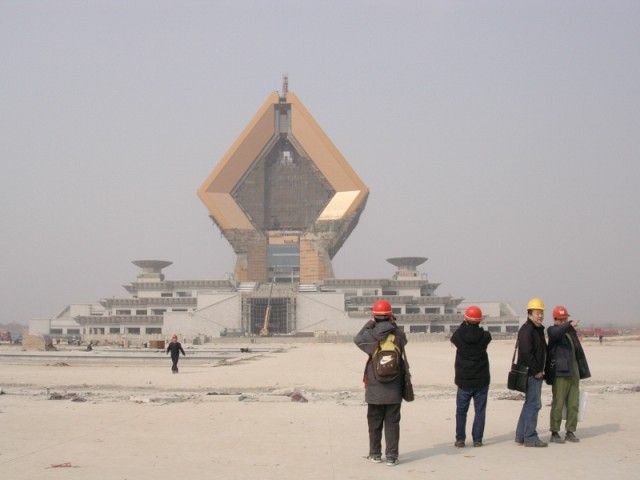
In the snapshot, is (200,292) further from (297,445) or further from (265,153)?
(297,445)

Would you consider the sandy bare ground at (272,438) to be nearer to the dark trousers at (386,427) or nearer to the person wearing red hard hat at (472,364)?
the dark trousers at (386,427)

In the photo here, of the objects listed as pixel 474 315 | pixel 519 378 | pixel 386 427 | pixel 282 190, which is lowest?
pixel 386 427

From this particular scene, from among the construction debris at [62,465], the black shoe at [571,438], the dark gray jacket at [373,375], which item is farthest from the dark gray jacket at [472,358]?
the construction debris at [62,465]

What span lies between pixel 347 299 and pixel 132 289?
75.2ft

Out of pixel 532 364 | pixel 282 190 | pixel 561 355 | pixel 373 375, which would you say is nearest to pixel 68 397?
pixel 373 375

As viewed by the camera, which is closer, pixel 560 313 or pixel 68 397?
pixel 560 313

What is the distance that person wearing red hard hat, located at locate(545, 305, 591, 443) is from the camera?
7.41 meters

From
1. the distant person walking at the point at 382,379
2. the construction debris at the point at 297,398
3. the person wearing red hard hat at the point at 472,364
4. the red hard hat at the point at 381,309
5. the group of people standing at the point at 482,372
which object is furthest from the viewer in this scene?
the construction debris at the point at 297,398

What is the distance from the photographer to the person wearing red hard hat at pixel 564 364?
24.3 feet

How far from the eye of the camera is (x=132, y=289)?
256ft

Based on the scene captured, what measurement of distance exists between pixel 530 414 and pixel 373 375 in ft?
5.33

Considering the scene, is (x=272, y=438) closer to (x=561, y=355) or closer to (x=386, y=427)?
(x=386, y=427)

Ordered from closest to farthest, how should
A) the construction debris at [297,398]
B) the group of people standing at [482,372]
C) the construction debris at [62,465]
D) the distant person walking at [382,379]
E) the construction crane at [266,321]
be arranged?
the construction debris at [62,465] → the distant person walking at [382,379] → the group of people standing at [482,372] → the construction debris at [297,398] → the construction crane at [266,321]

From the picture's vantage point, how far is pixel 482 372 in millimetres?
7184
